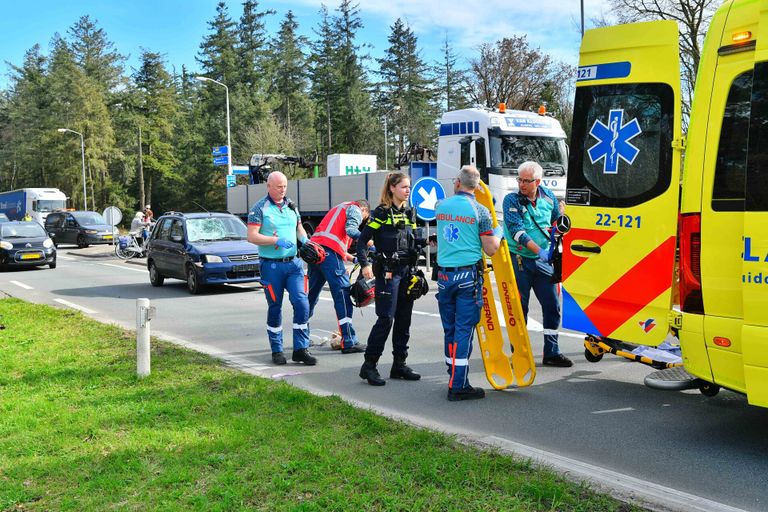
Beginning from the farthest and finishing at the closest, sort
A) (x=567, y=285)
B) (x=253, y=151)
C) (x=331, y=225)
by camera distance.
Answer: (x=253, y=151) < (x=331, y=225) < (x=567, y=285)

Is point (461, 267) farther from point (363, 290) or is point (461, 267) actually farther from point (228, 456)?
point (228, 456)

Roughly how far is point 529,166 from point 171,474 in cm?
426

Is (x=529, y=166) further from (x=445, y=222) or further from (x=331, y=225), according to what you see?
(x=331, y=225)

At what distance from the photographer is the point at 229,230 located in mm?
15383

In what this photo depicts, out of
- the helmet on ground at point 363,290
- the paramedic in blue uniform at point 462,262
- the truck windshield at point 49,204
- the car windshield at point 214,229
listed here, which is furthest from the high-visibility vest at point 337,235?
the truck windshield at point 49,204

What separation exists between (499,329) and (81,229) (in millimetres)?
31798

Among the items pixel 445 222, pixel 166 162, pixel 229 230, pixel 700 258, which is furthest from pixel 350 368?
pixel 166 162

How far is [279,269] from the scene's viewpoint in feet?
23.8

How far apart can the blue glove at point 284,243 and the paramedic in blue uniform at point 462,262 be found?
6.61ft

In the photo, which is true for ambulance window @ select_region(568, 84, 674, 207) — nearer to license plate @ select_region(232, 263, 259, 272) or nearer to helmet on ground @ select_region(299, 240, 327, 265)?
helmet on ground @ select_region(299, 240, 327, 265)

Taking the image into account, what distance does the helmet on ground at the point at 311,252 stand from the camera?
7.47 metres

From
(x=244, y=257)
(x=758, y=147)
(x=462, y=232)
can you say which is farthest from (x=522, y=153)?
(x=758, y=147)

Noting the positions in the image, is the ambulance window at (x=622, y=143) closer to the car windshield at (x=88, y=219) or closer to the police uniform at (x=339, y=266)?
the police uniform at (x=339, y=266)

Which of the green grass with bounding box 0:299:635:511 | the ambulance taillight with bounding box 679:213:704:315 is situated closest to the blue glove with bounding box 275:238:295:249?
the green grass with bounding box 0:299:635:511
